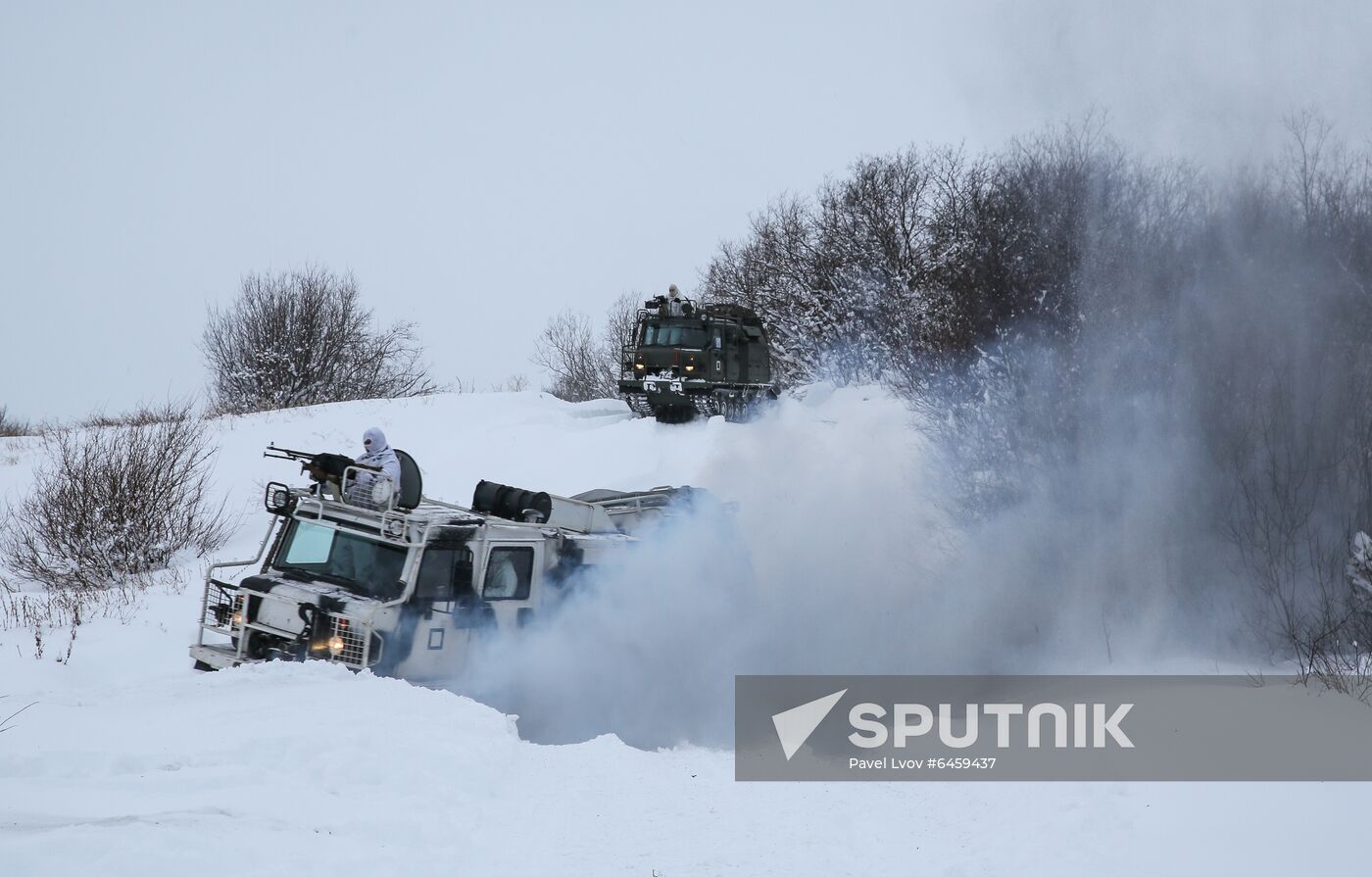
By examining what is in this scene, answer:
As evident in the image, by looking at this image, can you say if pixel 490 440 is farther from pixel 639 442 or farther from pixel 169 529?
pixel 169 529

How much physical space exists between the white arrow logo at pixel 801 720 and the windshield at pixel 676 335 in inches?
750

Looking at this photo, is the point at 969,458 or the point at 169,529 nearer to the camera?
the point at 969,458

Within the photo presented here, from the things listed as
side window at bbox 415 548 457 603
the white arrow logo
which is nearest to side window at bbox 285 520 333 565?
side window at bbox 415 548 457 603

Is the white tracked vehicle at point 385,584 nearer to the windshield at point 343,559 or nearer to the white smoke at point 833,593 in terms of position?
the windshield at point 343,559

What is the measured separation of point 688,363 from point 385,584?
20607 millimetres

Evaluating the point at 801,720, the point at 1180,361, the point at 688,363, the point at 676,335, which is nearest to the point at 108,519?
the point at 801,720

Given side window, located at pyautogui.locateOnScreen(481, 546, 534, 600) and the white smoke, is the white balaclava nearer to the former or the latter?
side window, located at pyautogui.locateOnScreen(481, 546, 534, 600)

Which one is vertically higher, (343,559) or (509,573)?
(343,559)

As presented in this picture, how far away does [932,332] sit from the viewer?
21.8 m

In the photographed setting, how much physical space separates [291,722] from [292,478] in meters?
21.6

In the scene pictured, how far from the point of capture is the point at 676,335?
3167 centimetres

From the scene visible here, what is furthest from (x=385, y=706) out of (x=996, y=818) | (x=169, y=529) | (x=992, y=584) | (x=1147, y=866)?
(x=169, y=529)

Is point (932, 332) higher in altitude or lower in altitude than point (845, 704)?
higher

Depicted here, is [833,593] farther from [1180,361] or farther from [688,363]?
[688,363]
